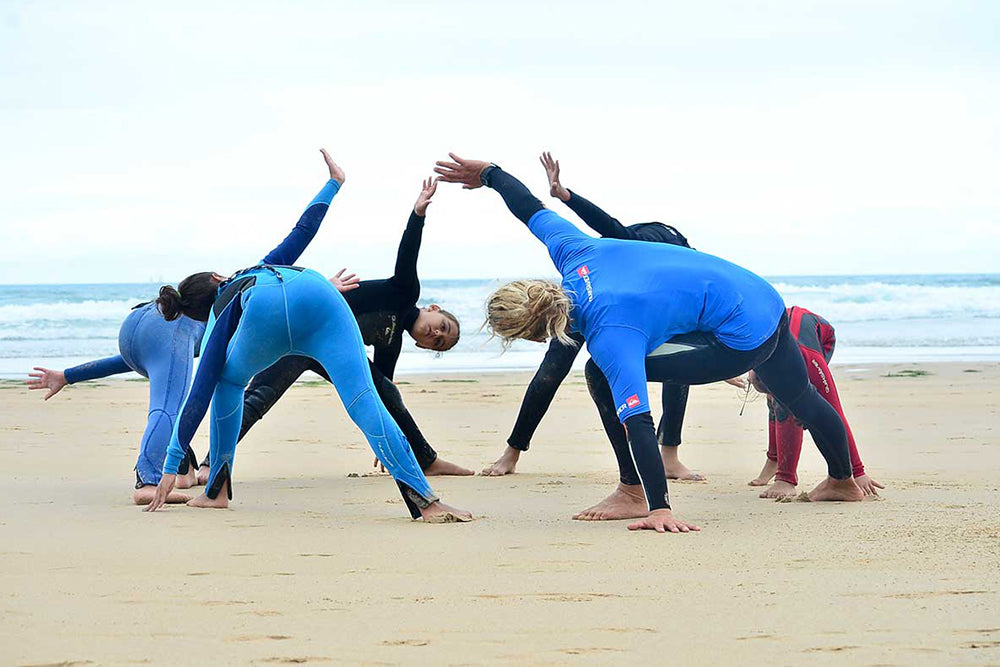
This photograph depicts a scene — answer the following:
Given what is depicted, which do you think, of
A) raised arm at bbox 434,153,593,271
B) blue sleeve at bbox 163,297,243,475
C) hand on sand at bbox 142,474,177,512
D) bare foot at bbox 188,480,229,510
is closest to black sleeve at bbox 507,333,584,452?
raised arm at bbox 434,153,593,271

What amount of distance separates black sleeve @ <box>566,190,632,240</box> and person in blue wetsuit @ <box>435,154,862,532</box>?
1.51ft

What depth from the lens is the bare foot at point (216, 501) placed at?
16.7ft

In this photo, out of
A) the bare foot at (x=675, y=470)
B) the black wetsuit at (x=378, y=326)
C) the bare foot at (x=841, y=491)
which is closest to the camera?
the bare foot at (x=841, y=491)

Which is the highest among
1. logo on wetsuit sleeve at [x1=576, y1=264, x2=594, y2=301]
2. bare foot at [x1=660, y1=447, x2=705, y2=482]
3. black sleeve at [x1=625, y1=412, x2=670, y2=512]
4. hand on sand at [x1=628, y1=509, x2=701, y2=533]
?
logo on wetsuit sleeve at [x1=576, y1=264, x2=594, y2=301]

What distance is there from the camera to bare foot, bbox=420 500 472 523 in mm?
4656

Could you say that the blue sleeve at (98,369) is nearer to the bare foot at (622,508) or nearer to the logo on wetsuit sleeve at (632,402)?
the bare foot at (622,508)

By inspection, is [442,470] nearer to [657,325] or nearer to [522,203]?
[522,203]

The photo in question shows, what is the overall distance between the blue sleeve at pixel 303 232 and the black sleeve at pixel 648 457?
2021 mm

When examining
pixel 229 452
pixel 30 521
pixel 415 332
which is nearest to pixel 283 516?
pixel 229 452

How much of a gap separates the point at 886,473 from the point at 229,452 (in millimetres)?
3657

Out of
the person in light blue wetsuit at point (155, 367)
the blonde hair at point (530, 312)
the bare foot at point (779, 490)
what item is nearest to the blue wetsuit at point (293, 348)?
the blonde hair at point (530, 312)

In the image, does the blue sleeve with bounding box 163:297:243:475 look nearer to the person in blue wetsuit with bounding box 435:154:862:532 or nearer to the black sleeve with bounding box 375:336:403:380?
the person in blue wetsuit with bounding box 435:154:862:532

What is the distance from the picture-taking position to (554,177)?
5375 millimetres

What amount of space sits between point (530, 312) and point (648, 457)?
0.73 m
